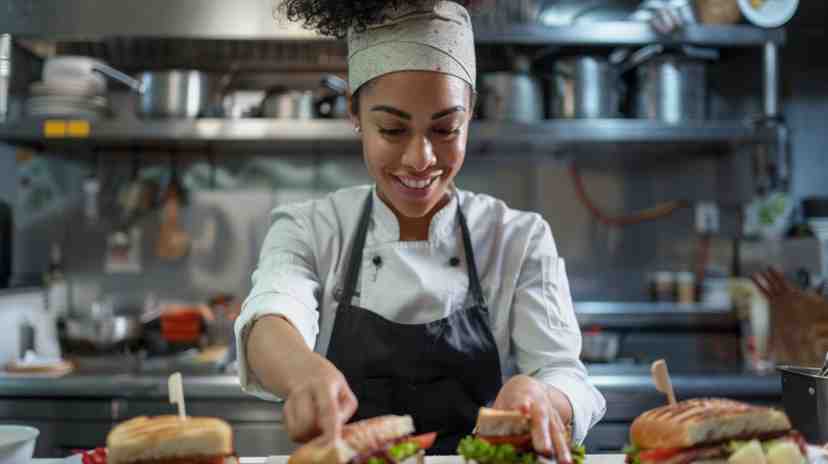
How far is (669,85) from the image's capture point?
357 cm

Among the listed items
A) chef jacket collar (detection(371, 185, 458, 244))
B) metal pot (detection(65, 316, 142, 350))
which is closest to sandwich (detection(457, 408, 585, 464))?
chef jacket collar (detection(371, 185, 458, 244))

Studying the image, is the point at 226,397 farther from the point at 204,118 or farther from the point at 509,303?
the point at 509,303

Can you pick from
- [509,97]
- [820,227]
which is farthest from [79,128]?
[820,227]

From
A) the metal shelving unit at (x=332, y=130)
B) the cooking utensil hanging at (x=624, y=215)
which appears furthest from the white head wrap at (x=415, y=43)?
the cooking utensil hanging at (x=624, y=215)

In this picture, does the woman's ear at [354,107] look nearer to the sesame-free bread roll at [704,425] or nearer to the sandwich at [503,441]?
the sandwich at [503,441]

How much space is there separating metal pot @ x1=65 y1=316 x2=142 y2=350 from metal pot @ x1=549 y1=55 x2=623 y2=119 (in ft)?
7.94

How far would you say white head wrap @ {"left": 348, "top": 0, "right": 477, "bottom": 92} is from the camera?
161cm

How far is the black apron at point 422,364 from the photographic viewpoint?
1828 mm

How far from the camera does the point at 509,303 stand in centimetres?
189

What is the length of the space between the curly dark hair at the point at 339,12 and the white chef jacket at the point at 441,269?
0.49 metres

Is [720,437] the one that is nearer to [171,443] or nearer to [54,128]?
[171,443]

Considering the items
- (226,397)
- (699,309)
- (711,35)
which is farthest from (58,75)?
(699,309)

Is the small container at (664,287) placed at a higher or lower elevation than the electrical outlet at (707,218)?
lower

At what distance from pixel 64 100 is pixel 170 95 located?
53 cm
